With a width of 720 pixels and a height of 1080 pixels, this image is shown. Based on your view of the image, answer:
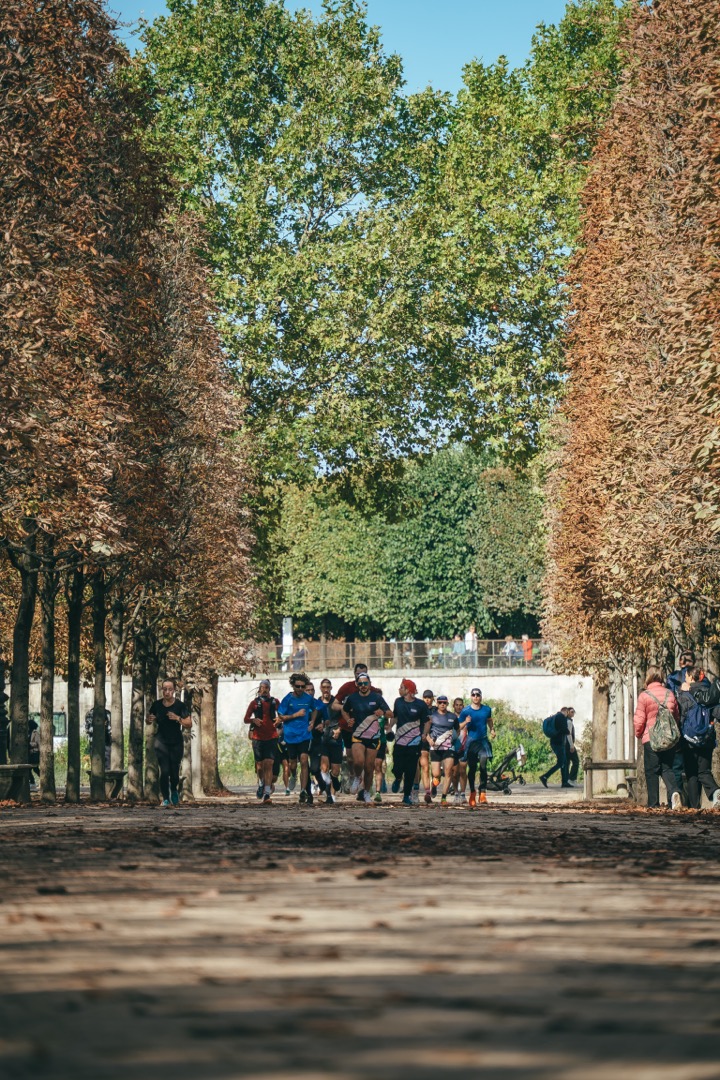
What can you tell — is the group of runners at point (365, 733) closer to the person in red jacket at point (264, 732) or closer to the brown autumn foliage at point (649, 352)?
the person in red jacket at point (264, 732)

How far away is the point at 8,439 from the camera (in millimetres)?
22344

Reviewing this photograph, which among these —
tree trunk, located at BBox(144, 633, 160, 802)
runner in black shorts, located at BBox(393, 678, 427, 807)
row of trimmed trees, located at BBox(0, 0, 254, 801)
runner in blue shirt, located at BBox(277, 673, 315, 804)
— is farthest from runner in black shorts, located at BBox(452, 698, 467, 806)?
tree trunk, located at BBox(144, 633, 160, 802)

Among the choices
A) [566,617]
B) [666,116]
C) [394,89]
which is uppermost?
[394,89]

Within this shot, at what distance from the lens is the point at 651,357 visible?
94.2ft

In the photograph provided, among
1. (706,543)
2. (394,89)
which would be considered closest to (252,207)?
(394,89)

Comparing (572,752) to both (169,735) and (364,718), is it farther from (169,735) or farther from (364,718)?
(169,735)

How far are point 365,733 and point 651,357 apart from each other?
7430 millimetres

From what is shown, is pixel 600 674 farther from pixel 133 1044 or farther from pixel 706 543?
pixel 133 1044

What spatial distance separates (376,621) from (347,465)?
42.2m

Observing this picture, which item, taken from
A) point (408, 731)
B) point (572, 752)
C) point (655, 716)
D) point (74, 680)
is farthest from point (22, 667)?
point (572, 752)

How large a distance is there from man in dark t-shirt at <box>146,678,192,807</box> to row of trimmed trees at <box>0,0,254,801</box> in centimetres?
118

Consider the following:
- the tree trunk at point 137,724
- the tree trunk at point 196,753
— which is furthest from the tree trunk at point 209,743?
the tree trunk at point 137,724

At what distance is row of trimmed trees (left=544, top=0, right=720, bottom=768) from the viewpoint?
21.7 m

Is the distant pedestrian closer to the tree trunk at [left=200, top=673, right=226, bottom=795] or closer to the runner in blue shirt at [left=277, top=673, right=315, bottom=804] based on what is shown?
the tree trunk at [left=200, top=673, right=226, bottom=795]
